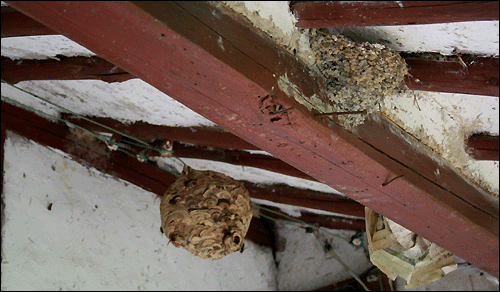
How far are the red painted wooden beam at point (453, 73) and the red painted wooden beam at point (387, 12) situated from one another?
0.98 ft

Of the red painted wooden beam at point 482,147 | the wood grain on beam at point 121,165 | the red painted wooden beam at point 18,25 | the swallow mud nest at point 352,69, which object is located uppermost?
the red painted wooden beam at point 482,147

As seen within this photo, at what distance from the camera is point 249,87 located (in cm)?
117

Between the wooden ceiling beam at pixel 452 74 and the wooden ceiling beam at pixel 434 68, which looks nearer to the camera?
the wooden ceiling beam at pixel 434 68

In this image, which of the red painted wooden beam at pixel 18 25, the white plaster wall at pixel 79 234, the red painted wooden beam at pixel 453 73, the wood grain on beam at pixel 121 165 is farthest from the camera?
the wood grain on beam at pixel 121 165

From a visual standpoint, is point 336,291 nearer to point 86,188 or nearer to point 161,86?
point 86,188

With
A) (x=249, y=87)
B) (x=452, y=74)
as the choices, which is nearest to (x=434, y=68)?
(x=452, y=74)

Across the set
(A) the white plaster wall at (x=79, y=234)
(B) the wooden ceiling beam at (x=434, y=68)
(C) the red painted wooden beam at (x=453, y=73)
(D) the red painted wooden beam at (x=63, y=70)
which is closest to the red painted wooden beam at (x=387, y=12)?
(B) the wooden ceiling beam at (x=434, y=68)

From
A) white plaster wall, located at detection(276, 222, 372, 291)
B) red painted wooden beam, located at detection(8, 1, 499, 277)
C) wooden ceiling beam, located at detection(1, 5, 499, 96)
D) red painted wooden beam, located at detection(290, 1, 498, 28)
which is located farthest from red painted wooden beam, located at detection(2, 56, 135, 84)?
white plaster wall, located at detection(276, 222, 372, 291)

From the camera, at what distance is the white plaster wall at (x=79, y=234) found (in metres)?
2.58

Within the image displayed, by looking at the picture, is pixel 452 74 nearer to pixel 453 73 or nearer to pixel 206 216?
pixel 453 73

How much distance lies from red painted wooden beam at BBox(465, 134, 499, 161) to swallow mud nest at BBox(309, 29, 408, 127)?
0.63 m

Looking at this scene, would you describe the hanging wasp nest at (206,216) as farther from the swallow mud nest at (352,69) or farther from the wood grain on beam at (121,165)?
the wood grain on beam at (121,165)

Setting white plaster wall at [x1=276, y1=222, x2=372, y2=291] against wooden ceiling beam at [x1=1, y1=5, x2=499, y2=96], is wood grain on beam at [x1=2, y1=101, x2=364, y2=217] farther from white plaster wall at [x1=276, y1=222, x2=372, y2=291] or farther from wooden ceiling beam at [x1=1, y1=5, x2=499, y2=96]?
wooden ceiling beam at [x1=1, y1=5, x2=499, y2=96]

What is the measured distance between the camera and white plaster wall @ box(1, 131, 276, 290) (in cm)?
258
